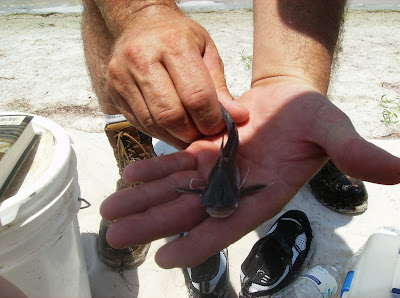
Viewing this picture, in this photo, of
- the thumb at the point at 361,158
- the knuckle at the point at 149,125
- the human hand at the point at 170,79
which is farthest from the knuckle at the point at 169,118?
the thumb at the point at 361,158

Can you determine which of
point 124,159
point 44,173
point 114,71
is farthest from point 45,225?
point 124,159

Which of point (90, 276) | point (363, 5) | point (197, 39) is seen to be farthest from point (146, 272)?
A: point (363, 5)

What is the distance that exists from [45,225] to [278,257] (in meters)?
1.68

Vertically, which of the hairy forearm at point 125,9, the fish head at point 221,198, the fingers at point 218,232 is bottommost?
the fingers at point 218,232

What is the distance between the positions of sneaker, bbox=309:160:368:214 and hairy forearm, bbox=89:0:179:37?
6.78ft

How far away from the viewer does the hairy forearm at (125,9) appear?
2.20 metres

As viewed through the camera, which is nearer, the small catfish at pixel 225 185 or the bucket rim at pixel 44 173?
the bucket rim at pixel 44 173

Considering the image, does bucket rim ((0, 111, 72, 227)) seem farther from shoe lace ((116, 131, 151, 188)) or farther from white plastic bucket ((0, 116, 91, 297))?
shoe lace ((116, 131, 151, 188))

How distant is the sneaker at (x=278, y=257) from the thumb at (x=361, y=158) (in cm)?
120

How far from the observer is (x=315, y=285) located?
2229 mm

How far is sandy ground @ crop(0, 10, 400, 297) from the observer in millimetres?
2619

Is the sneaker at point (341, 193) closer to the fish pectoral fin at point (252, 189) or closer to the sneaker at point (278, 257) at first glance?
the sneaker at point (278, 257)

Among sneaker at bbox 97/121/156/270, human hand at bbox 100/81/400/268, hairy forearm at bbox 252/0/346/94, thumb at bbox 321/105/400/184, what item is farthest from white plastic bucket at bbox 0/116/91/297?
hairy forearm at bbox 252/0/346/94

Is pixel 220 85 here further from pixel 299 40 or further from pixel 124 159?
pixel 124 159
